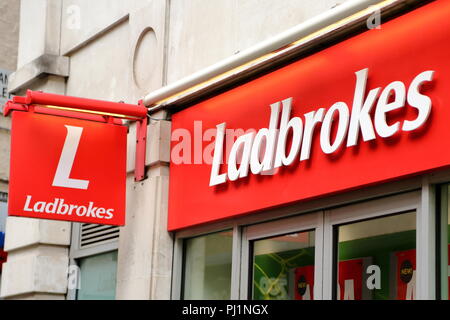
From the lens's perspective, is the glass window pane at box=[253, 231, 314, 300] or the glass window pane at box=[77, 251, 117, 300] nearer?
the glass window pane at box=[253, 231, 314, 300]

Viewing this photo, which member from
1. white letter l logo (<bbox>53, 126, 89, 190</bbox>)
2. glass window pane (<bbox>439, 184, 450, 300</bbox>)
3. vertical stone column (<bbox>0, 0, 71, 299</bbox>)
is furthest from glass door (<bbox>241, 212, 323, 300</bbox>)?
vertical stone column (<bbox>0, 0, 71, 299</bbox>)

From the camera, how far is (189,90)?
10.4 m

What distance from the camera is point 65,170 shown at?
10.4 metres

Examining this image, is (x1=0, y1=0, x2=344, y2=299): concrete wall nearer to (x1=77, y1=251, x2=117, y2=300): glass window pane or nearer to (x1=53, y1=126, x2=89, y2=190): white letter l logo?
(x1=77, y1=251, x2=117, y2=300): glass window pane

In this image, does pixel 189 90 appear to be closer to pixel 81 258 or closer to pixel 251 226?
pixel 251 226

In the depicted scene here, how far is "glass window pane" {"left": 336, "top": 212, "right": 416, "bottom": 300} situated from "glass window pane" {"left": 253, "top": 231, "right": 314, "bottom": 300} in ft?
1.49

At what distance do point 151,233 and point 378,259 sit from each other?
324 centimetres

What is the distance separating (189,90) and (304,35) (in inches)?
81.5

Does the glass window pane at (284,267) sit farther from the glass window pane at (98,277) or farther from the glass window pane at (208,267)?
the glass window pane at (98,277)

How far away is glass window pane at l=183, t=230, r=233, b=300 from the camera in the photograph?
10.1 m

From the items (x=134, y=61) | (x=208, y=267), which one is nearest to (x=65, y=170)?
(x=208, y=267)

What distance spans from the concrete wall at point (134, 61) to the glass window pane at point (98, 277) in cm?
41

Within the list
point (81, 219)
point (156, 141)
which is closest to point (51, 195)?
point (81, 219)

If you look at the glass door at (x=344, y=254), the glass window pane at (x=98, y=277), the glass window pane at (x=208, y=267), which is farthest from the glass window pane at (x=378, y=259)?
the glass window pane at (x=98, y=277)
